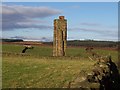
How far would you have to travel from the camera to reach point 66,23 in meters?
20.7

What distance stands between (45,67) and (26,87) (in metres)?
2.79

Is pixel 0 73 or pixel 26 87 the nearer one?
pixel 26 87

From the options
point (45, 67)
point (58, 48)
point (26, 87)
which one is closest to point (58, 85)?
point (26, 87)

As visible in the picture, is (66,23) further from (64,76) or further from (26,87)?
(26,87)

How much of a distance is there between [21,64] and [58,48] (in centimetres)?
875

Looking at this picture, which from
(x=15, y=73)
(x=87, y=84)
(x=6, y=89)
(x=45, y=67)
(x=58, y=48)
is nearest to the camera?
(x=87, y=84)

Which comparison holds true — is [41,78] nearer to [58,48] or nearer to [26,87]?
[26,87]

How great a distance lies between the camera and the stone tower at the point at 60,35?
2042 centimetres

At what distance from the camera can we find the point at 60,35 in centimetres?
2050

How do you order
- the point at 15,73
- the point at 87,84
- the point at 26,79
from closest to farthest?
1. the point at 87,84
2. the point at 26,79
3. the point at 15,73

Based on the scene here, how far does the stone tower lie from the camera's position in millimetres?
20422

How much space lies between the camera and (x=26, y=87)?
8781 mm

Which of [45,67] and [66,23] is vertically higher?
[66,23]

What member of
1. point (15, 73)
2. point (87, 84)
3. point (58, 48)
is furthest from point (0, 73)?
point (58, 48)
